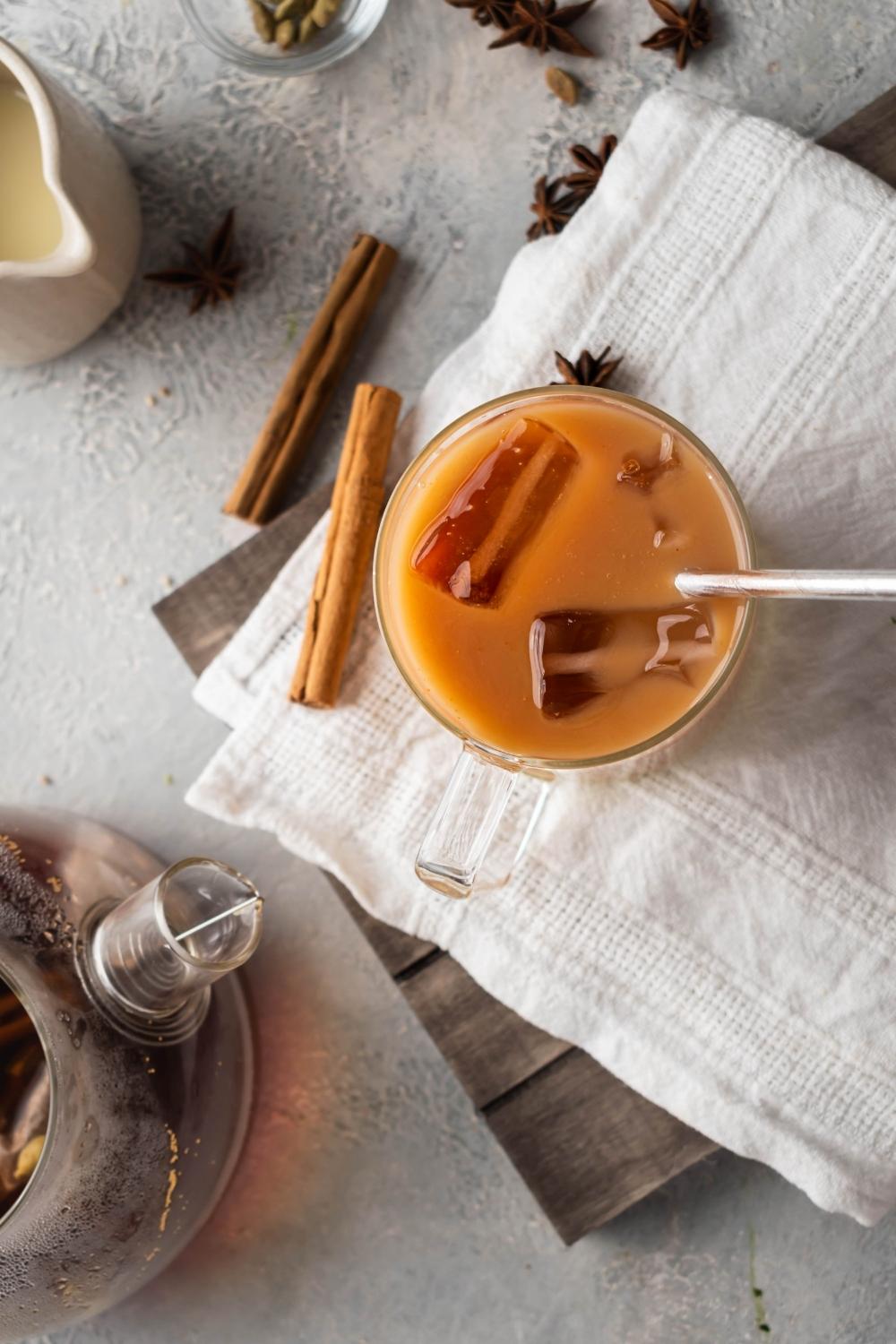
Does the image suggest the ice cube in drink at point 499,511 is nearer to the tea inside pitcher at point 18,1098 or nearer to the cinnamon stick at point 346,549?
the cinnamon stick at point 346,549

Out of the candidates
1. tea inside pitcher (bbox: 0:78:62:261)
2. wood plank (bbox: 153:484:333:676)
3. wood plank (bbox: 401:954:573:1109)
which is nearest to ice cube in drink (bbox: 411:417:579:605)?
wood plank (bbox: 153:484:333:676)

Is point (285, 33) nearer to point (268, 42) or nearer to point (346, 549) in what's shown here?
point (268, 42)

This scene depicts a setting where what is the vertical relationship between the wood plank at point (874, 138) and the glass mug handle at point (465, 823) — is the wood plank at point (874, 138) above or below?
above

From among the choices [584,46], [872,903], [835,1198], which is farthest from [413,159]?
[835,1198]

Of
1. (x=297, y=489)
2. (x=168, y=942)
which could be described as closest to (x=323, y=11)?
(x=297, y=489)

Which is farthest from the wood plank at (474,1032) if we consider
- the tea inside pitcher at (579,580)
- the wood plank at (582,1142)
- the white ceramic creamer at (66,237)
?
the white ceramic creamer at (66,237)

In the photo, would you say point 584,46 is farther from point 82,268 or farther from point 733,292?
point 82,268
